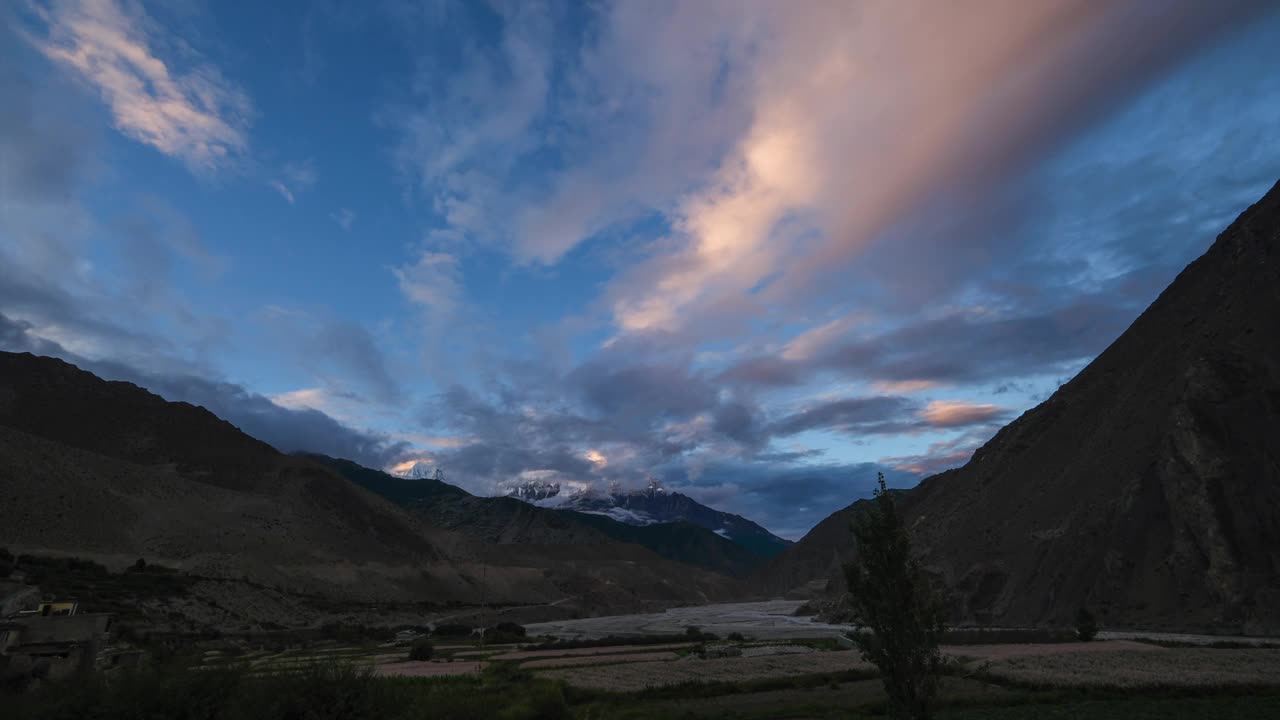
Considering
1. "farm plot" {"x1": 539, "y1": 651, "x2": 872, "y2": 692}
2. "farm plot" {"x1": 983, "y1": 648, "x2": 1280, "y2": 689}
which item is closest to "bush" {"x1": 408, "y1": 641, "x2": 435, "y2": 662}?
"farm plot" {"x1": 539, "y1": 651, "x2": 872, "y2": 692}

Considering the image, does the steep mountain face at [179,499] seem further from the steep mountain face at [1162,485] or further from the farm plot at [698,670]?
the steep mountain face at [1162,485]

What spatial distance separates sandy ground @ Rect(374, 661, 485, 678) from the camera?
4187cm

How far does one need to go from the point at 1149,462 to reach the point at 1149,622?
2164 cm

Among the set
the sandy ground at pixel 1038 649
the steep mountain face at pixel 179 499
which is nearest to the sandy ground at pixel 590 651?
the sandy ground at pixel 1038 649

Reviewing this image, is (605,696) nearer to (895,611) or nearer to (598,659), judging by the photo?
(895,611)

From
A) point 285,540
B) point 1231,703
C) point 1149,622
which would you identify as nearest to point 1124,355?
point 1149,622

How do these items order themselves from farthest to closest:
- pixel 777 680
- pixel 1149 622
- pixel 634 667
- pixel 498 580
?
pixel 498 580
pixel 1149 622
pixel 634 667
pixel 777 680

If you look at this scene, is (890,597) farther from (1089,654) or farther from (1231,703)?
(1089,654)

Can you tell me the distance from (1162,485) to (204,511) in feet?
473

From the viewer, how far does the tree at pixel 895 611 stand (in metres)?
17.1

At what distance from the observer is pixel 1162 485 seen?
76062 millimetres

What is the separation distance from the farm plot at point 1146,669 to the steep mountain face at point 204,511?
3547 inches

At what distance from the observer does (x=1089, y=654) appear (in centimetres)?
4353

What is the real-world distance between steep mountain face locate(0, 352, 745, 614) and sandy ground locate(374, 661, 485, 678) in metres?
50.3
